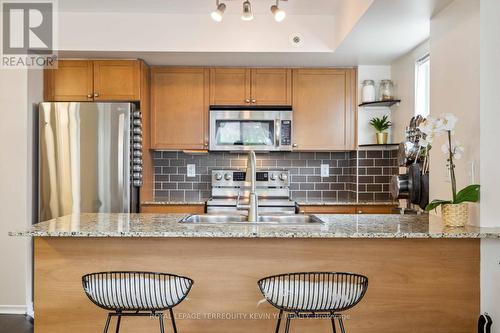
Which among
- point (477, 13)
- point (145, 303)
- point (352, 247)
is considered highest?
point (477, 13)

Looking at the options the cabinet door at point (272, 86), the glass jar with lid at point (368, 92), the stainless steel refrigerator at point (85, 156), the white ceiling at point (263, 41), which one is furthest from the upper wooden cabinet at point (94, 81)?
the glass jar with lid at point (368, 92)

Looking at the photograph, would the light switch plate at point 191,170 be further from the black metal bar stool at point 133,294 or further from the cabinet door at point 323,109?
the black metal bar stool at point 133,294

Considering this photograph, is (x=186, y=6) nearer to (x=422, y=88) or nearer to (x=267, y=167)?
(x=267, y=167)

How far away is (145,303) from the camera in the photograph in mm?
1821

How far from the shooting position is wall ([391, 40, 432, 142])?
144 inches

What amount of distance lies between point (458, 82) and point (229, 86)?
2.19 meters

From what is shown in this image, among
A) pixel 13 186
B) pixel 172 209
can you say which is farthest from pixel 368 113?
pixel 13 186

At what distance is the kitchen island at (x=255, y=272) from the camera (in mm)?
2188

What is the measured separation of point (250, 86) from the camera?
13.6ft

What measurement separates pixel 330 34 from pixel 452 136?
1.58 metres

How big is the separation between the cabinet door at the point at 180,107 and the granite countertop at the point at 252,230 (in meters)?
1.80

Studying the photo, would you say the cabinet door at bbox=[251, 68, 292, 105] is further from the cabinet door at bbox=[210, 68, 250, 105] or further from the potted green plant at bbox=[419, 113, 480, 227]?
the potted green plant at bbox=[419, 113, 480, 227]

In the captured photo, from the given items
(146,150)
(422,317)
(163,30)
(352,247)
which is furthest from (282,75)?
(422,317)

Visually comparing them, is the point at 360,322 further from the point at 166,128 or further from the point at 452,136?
the point at 166,128
